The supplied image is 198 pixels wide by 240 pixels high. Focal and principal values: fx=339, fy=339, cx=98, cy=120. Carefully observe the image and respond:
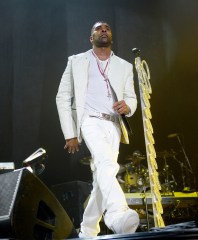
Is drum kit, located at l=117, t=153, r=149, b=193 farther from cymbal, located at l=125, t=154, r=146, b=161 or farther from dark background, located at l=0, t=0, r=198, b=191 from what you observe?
dark background, located at l=0, t=0, r=198, b=191

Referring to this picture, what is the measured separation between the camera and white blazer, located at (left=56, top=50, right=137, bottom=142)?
3203 mm

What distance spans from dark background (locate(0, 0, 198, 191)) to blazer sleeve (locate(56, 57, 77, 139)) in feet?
7.84

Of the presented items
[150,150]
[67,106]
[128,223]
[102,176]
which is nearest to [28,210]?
[128,223]

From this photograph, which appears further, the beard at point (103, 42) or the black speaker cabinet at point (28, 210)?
the beard at point (103, 42)

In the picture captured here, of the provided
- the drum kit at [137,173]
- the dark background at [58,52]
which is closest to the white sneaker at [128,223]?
the dark background at [58,52]

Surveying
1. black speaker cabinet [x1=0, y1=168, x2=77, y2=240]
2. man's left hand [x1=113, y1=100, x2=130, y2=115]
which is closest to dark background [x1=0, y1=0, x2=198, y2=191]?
man's left hand [x1=113, y1=100, x2=130, y2=115]

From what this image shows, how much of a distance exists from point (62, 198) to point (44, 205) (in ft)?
10.1

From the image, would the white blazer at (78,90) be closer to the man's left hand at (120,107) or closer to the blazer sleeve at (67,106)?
the blazer sleeve at (67,106)

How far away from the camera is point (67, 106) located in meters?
3.30

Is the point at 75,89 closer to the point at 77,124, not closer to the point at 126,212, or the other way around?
the point at 77,124

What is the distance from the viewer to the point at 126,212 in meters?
2.27

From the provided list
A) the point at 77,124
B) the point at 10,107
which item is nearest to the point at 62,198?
the point at 10,107

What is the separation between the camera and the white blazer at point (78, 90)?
3203mm

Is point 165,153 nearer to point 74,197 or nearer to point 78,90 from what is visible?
point 74,197
